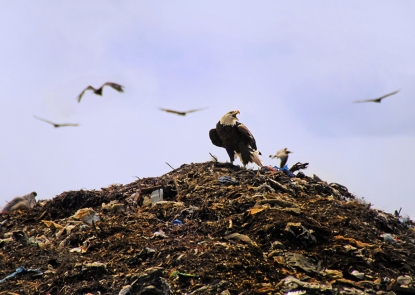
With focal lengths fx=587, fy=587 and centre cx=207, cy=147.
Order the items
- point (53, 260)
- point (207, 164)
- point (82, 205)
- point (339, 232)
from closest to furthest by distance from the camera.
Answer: point (53, 260), point (339, 232), point (82, 205), point (207, 164)

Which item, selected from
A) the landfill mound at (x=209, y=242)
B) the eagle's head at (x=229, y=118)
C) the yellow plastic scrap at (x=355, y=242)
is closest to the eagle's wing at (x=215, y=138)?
the eagle's head at (x=229, y=118)

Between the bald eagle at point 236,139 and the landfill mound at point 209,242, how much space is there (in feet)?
5.11

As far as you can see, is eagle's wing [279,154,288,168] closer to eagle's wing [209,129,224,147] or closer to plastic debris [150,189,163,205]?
eagle's wing [209,129,224,147]

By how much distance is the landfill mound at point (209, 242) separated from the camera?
254 inches

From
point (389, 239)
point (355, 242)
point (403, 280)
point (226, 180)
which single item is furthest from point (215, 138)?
point (403, 280)

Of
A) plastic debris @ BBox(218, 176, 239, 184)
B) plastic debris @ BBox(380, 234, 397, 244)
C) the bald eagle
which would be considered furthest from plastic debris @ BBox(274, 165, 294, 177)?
plastic debris @ BBox(380, 234, 397, 244)

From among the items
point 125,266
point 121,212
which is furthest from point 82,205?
point 125,266

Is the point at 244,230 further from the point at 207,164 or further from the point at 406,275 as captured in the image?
the point at 207,164

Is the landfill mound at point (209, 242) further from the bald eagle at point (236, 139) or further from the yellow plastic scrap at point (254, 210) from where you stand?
the bald eagle at point (236, 139)

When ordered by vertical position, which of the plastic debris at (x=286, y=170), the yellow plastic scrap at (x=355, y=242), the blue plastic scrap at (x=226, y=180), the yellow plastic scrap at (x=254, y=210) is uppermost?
the plastic debris at (x=286, y=170)

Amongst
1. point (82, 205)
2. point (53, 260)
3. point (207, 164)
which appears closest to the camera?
point (53, 260)

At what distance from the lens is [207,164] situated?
11.0 meters

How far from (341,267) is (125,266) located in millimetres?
2550

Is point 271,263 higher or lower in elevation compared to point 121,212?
lower
